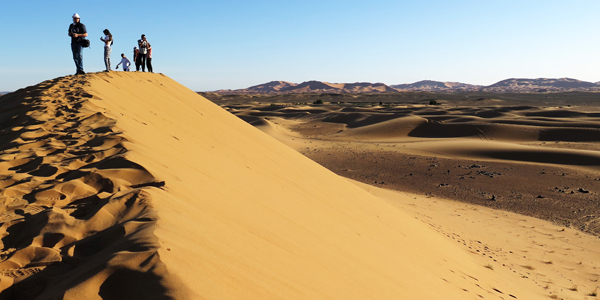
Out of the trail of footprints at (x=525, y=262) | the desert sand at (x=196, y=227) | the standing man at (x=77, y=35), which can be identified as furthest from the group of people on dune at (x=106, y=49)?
the trail of footprints at (x=525, y=262)

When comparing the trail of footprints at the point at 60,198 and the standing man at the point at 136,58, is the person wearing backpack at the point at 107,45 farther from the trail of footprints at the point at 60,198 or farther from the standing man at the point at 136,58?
the trail of footprints at the point at 60,198

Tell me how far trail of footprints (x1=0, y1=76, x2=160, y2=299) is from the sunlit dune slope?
0.21 meters

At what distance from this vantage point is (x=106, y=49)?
10109mm

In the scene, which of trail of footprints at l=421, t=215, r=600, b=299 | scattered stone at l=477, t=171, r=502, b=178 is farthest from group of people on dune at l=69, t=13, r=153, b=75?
scattered stone at l=477, t=171, r=502, b=178

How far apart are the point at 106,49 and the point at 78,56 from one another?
3.78ft

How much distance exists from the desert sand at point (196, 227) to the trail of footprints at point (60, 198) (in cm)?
1

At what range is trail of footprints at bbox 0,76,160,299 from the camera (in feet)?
7.39

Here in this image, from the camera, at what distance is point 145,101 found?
24.9ft

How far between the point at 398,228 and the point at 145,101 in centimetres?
501

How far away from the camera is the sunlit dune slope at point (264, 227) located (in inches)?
93.2

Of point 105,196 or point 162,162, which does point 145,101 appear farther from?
point 105,196

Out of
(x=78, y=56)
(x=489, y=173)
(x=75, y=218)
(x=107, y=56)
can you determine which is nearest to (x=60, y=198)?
(x=75, y=218)

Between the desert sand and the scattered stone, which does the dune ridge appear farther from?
the scattered stone

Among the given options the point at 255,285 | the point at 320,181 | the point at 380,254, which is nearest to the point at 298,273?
the point at 255,285
